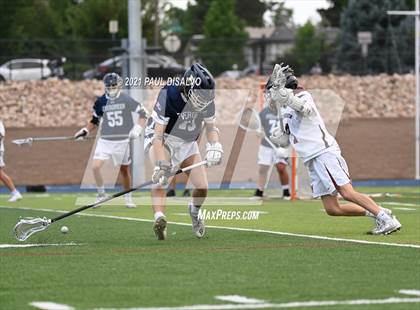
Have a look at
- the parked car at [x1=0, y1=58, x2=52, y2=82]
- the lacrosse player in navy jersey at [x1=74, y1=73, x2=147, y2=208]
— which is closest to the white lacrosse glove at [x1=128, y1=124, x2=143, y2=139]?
the lacrosse player in navy jersey at [x1=74, y1=73, x2=147, y2=208]

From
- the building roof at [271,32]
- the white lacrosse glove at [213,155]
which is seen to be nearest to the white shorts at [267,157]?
the white lacrosse glove at [213,155]

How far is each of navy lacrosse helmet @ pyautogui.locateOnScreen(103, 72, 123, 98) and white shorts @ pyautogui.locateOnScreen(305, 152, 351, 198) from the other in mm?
6687

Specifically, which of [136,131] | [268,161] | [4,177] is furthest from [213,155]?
[268,161]

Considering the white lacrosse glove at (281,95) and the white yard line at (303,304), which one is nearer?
the white yard line at (303,304)

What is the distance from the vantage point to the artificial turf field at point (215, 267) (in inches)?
298

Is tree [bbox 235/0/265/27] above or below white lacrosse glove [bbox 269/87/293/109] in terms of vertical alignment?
below

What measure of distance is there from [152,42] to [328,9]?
45.8ft

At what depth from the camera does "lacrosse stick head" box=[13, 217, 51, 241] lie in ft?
38.3

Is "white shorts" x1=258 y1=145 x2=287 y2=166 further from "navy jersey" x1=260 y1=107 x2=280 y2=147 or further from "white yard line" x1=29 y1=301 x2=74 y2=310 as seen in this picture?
"white yard line" x1=29 y1=301 x2=74 y2=310

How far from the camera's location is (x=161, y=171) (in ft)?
37.8

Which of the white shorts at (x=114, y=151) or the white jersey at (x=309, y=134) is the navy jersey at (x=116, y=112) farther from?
the white jersey at (x=309, y=134)

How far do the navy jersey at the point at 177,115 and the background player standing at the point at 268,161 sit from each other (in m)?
8.38

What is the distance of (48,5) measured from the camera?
52688 mm

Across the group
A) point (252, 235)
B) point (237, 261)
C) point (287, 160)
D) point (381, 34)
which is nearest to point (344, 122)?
point (287, 160)
